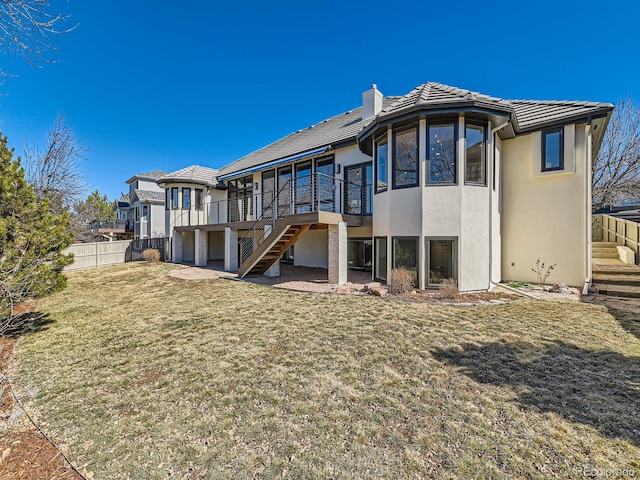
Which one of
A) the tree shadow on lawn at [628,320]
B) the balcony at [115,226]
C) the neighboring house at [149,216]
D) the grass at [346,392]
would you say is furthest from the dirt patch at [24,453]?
the balcony at [115,226]

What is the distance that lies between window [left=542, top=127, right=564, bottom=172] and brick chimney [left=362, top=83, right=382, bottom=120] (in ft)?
26.5

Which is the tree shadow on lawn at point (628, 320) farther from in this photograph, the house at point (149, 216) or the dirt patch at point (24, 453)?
the house at point (149, 216)

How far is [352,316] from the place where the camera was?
771 cm

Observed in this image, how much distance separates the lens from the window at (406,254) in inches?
420

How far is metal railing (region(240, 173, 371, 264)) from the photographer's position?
14.4 m

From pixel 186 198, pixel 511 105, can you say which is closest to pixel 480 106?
pixel 511 105

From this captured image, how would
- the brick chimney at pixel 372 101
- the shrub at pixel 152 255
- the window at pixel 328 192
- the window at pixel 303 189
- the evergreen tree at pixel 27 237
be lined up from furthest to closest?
the shrub at pixel 152 255 < the window at pixel 303 189 < the brick chimney at pixel 372 101 < the window at pixel 328 192 < the evergreen tree at pixel 27 237

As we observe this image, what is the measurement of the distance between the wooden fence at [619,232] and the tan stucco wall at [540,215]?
16.0ft

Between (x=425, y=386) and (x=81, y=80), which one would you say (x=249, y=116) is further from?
(x=425, y=386)

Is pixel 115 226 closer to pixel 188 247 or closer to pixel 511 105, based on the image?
pixel 188 247

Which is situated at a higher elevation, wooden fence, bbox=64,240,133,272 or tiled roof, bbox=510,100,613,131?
tiled roof, bbox=510,100,613,131

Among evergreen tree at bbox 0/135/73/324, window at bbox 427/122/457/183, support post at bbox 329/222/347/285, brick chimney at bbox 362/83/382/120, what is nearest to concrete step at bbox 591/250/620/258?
window at bbox 427/122/457/183

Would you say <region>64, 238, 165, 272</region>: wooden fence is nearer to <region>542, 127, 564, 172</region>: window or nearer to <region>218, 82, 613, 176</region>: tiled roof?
<region>218, 82, 613, 176</region>: tiled roof

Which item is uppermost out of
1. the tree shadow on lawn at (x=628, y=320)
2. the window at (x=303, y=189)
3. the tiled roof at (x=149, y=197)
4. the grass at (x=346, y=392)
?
the tiled roof at (x=149, y=197)
